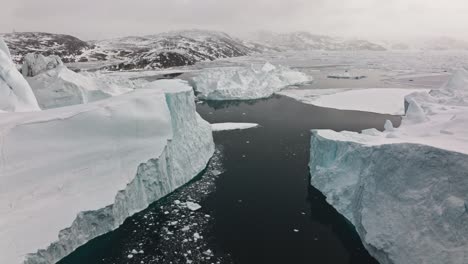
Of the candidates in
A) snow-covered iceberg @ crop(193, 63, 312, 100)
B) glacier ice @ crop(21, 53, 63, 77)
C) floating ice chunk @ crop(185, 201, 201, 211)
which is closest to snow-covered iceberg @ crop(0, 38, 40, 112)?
glacier ice @ crop(21, 53, 63, 77)

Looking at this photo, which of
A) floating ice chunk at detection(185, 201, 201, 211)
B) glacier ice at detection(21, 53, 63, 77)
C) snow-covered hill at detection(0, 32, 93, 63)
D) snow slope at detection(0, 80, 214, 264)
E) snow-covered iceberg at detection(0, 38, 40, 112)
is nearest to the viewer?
snow slope at detection(0, 80, 214, 264)

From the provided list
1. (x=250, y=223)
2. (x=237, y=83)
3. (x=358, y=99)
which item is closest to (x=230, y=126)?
(x=250, y=223)

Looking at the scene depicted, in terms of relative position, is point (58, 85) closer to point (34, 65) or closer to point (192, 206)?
point (34, 65)

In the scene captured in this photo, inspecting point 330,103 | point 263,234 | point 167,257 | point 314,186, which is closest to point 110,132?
point 167,257

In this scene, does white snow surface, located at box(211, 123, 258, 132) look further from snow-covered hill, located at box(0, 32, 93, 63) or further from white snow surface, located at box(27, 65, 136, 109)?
snow-covered hill, located at box(0, 32, 93, 63)

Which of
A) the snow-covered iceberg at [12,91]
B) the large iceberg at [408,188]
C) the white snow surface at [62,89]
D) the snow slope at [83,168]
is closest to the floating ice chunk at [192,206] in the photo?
the snow slope at [83,168]

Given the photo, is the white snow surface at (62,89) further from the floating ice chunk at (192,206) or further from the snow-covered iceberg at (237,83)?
the floating ice chunk at (192,206)
